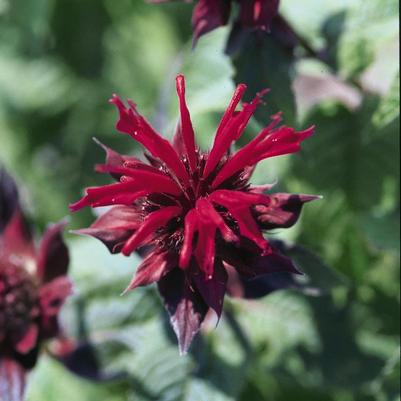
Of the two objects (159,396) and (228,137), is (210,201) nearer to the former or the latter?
(228,137)

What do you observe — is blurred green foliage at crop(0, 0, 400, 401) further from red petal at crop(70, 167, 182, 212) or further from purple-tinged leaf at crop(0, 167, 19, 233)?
red petal at crop(70, 167, 182, 212)

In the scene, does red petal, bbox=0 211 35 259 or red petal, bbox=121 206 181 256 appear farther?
red petal, bbox=0 211 35 259

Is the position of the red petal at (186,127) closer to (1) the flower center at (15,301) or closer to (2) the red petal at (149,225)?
(2) the red petal at (149,225)

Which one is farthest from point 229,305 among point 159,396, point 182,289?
point 182,289

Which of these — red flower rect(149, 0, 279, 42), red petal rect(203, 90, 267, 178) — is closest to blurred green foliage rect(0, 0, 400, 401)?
red flower rect(149, 0, 279, 42)

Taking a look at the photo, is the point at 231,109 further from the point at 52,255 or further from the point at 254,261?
the point at 52,255

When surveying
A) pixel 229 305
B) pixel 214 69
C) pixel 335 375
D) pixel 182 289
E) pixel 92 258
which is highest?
pixel 214 69

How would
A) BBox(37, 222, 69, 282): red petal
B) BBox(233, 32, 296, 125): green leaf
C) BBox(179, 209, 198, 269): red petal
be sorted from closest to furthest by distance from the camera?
Result: BBox(179, 209, 198, 269): red petal < BBox(233, 32, 296, 125): green leaf < BBox(37, 222, 69, 282): red petal

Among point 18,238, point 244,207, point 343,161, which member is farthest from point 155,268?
point 343,161
